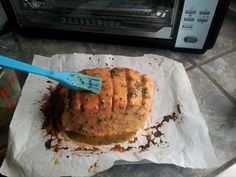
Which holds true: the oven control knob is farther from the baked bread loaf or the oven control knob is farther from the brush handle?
the brush handle

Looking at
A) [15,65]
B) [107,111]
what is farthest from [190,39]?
[15,65]

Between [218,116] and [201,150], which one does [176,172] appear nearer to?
[201,150]

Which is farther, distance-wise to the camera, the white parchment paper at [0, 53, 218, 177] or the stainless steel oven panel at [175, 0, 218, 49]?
the stainless steel oven panel at [175, 0, 218, 49]

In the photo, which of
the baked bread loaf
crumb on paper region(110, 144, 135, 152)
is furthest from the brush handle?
crumb on paper region(110, 144, 135, 152)

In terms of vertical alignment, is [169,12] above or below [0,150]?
above

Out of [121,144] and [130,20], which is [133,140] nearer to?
[121,144]

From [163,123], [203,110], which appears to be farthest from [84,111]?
[203,110]

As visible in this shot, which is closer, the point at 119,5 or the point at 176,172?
the point at 176,172

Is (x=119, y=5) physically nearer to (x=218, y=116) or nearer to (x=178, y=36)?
(x=178, y=36)
